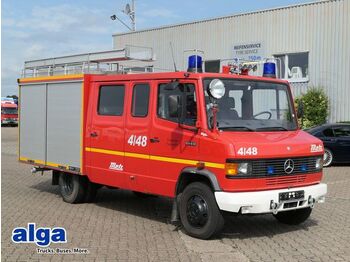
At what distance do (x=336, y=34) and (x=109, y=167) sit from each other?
1613 centimetres

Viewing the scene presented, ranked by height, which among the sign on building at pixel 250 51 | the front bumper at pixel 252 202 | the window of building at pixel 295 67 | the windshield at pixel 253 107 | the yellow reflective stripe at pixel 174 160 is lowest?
the front bumper at pixel 252 202

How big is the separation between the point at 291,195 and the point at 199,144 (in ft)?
4.78

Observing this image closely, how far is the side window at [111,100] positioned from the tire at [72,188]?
5.04 ft

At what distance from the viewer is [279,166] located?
7.16 m

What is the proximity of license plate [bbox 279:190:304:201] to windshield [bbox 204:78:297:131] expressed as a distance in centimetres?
101

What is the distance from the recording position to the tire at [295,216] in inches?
319

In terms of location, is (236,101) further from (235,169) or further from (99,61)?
(99,61)

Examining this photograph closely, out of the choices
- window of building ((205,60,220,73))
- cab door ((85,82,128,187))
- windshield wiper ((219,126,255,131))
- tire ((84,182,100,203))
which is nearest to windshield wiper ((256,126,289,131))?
windshield wiper ((219,126,255,131))

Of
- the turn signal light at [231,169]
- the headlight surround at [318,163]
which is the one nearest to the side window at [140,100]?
the turn signal light at [231,169]

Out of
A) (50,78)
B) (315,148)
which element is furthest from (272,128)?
(50,78)

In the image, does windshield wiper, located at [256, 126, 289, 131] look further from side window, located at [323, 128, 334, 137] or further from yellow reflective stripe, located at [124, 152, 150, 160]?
side window, located at [323, 128, 334, 137]

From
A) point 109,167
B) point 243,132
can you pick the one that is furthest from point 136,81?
point 243,132

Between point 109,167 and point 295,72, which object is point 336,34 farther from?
point 109,167

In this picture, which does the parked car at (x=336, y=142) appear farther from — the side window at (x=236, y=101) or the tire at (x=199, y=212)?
the tire at (x=199, y=212)
